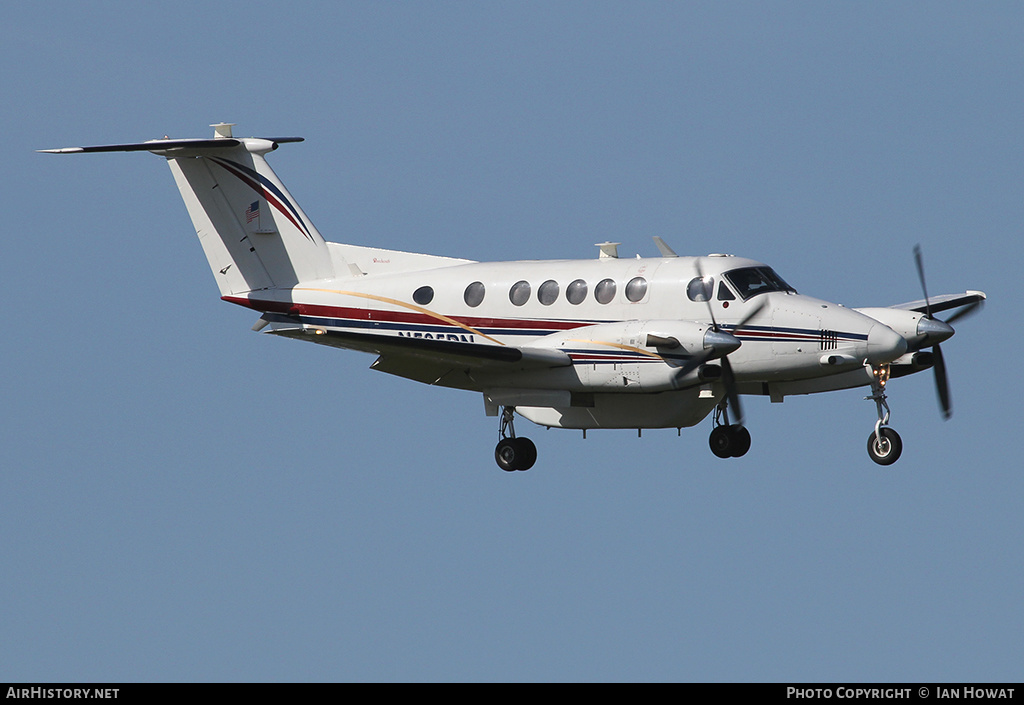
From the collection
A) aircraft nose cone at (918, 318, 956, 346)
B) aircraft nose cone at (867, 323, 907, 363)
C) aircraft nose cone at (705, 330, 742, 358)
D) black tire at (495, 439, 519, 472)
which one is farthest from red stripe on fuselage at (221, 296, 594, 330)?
aircraft nose cone at (918, 318, 956, 346)

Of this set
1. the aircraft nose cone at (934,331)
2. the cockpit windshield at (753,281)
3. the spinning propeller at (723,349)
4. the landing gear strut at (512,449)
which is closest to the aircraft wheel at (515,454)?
the landing gear strut at (512,449)

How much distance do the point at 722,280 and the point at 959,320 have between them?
4.69 m

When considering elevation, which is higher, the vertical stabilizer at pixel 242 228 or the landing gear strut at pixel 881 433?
the vertical stabilizer at pixel 242 228

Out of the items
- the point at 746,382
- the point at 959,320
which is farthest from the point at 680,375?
the point at 959,320

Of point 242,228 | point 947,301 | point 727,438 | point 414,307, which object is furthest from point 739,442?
point 242,228

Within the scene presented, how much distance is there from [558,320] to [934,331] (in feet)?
21.0

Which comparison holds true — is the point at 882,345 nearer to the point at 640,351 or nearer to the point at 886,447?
the point at 886,447

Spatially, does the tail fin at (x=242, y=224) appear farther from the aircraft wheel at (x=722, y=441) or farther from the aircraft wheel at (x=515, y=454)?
the aircraft wheel at (x=722, y=441)

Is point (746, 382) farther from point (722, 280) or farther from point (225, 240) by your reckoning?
point (225, 240)

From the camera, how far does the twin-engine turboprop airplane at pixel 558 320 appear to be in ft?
84.9

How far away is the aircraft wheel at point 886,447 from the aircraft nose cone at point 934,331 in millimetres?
1683

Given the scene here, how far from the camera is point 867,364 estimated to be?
25609 millimetres
